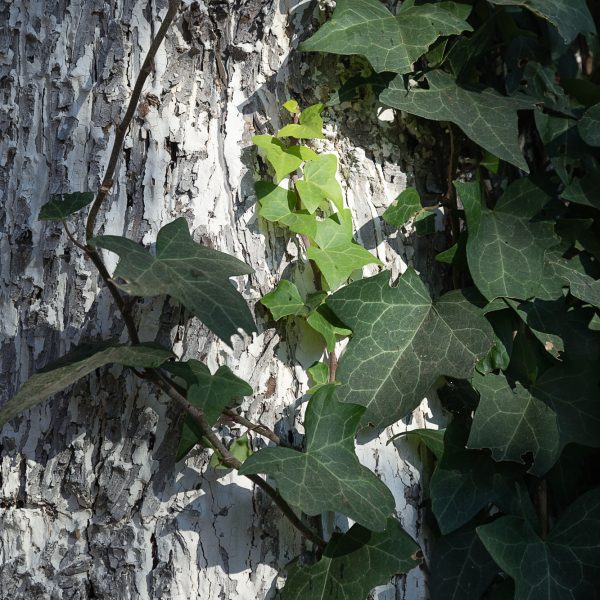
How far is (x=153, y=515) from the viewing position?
94 cm

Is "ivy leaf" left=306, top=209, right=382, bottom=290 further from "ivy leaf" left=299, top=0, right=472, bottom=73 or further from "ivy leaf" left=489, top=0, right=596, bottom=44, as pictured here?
"ivy leaf" left=489, top=0, right=596, bottom=44

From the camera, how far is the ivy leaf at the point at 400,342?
3.23 feet

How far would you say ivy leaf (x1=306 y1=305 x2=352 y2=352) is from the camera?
1018 mm

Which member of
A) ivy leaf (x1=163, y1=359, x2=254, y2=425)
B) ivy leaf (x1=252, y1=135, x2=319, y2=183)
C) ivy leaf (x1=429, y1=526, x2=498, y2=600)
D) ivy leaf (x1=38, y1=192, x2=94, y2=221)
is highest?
ivy leaf (x1=252, y1=135, x2=319, y2=183)

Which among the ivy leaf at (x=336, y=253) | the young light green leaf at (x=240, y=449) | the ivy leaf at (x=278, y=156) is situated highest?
the ivy leaf at (x=278, y=156)

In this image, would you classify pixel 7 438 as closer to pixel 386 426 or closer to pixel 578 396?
pixel 386 426

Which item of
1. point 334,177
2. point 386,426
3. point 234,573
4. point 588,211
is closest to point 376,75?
point 334,177

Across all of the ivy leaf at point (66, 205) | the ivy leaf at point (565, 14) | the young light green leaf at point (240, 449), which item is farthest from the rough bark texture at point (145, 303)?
the ivy leaf at point (565, 14)

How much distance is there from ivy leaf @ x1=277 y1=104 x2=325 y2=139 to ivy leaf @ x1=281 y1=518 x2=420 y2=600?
1.87 feet

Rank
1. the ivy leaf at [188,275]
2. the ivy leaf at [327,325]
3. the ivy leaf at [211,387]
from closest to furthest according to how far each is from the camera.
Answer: the ivy leaf at [188,275] → the ivy leaf at [211,387] → the ivy leaf at [327,325]

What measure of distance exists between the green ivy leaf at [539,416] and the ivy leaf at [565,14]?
54cm

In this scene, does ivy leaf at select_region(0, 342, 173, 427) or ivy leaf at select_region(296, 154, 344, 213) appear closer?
ivy leaf at select_region(0, 342, 173, 427)

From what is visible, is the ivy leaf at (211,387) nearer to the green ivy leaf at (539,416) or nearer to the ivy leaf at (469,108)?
the green ivy leaf at (539,416)

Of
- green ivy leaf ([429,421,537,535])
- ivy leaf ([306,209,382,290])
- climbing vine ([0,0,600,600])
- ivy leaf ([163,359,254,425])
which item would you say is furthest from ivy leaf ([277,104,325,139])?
green ivy leaf ([429,421,537,535])
